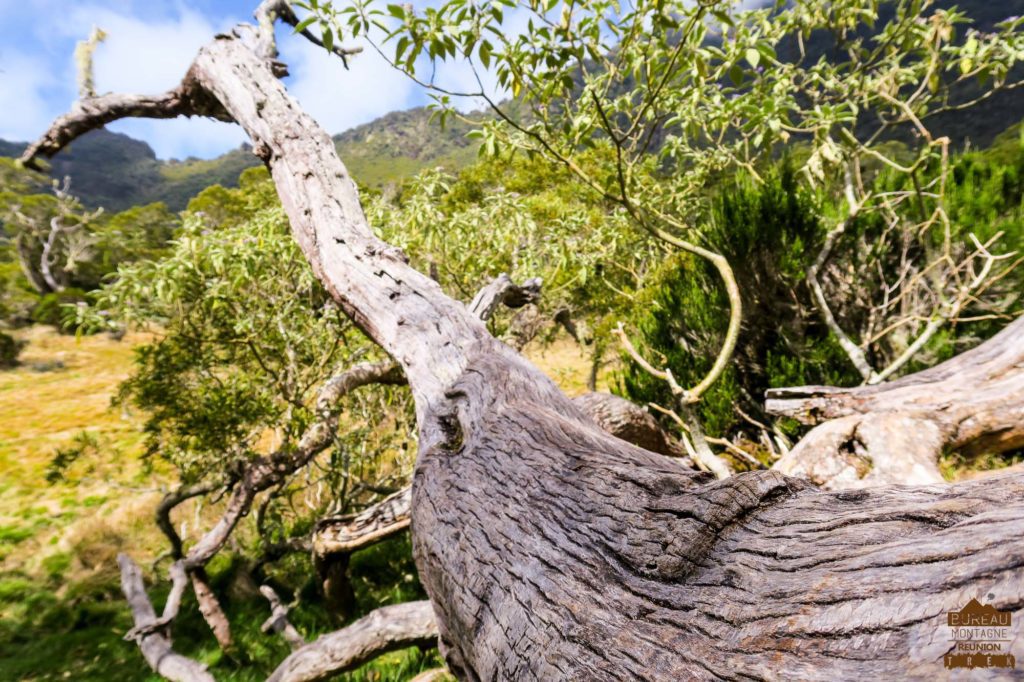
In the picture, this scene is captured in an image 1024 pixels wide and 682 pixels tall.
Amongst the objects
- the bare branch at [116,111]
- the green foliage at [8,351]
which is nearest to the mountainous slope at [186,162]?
the green foliage at [8,351]

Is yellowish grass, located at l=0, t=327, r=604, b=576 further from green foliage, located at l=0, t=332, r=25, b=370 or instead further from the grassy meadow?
green foliage, located at l=0, t=332, r=25, b=370

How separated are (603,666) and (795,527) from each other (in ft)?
1.23

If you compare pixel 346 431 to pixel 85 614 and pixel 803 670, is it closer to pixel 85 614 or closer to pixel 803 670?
pixel 85 614

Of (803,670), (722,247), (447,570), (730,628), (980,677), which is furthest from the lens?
(722,247)

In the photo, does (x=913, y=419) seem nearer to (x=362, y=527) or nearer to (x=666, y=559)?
(x=666, y=559)

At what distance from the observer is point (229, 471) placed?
11.9 ft

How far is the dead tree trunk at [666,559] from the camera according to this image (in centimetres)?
60

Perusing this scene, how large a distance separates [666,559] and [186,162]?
548ft

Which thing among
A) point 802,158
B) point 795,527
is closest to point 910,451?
point 795,527

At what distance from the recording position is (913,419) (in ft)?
8.14

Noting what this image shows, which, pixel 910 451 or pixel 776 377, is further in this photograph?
pixel 776 377

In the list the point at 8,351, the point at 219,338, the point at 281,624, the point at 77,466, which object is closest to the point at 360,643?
the point at 281,624

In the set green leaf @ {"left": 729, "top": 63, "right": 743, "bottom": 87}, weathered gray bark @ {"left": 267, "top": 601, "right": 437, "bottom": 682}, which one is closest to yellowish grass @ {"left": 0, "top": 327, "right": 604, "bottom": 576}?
weathered gray bark @ {"left": 267, "top": 601, "right": 437, "bottom": 682}

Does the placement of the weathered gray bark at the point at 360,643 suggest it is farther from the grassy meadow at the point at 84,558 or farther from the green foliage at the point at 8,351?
the green foliage at the point at 8,351
